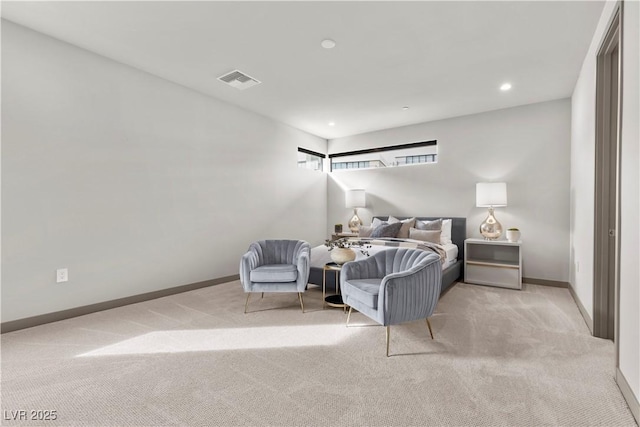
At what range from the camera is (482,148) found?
5.08 m

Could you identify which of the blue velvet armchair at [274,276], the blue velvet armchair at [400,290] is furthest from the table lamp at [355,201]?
the blue velvet armchair at [400,290]

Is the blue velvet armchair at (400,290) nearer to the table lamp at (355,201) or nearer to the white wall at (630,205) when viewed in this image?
the white wall at (630,205)

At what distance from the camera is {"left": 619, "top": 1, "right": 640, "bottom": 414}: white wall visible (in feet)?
5.63

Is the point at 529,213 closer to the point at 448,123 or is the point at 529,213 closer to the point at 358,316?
the point at 448,123

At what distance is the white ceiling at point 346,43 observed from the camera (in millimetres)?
2549

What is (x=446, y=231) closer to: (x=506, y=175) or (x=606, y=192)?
(x=506, y=175)

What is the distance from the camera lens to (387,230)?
198 inches

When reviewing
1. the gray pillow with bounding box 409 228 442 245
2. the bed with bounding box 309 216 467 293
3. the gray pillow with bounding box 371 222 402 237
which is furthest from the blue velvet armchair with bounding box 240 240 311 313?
the gray pillow with bounding box 409 228 442 245

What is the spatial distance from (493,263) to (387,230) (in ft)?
5.20

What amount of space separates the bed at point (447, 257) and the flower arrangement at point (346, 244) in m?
0.06

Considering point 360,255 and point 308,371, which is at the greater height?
point 360,255

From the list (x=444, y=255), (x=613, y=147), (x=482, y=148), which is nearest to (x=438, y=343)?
(x=444, y=255)

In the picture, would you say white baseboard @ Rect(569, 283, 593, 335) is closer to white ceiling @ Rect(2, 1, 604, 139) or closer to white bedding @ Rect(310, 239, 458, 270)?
white bedding @ Rect(310, 239, 458, 270)

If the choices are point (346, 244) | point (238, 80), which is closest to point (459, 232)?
point (346, 244)
